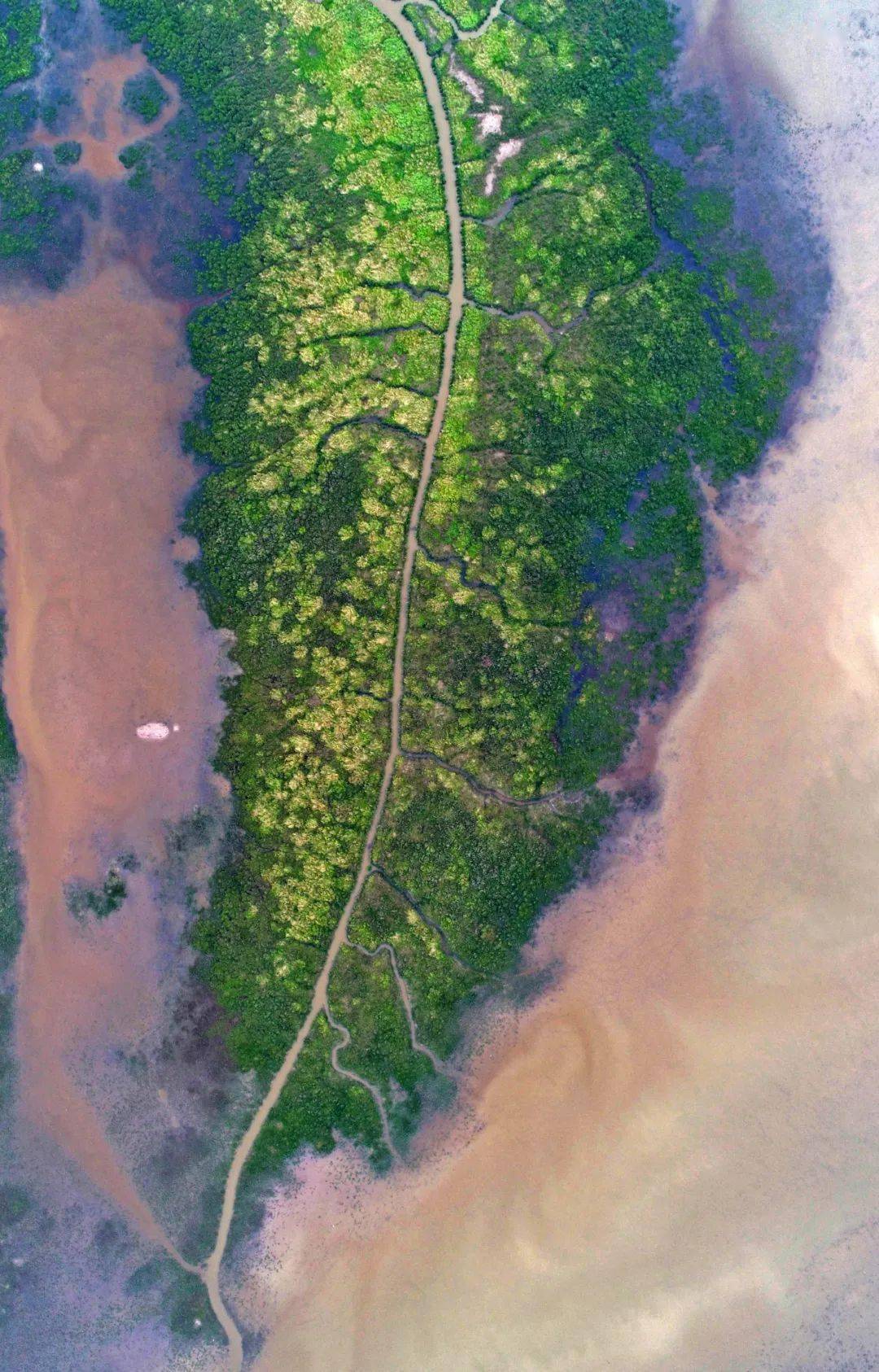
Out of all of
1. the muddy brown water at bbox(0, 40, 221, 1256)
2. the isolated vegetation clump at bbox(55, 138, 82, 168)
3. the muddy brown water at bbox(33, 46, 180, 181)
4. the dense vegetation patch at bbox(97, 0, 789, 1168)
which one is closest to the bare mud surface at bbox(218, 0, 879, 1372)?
the dense vegetation patch at bbox(97, 0, 789, 1168)

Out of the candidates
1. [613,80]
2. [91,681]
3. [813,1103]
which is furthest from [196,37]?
[813,1103]

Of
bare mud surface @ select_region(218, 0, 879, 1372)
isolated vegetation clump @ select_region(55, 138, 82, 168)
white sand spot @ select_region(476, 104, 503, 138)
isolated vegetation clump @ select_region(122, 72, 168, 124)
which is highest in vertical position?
white sand spot @ select_region(476, 104, 503, 138)

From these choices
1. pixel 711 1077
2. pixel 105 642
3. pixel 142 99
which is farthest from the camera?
pixel 142 99

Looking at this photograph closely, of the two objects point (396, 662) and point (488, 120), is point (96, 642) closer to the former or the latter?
point (396, 662)

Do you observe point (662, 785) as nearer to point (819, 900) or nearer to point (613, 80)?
point (819, 900)

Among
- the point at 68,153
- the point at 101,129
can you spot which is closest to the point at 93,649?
the point at 68,153

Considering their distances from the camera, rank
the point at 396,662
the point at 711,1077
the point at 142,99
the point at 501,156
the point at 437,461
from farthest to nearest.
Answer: the point at 142,99, the point at 501,156, the point at 437,461, the point at 396,662, the point at 711,1077

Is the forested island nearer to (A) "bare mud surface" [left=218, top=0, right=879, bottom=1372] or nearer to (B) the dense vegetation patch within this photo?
(B) the dense vegetation patch

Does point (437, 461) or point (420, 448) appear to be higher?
point (420, 448)
